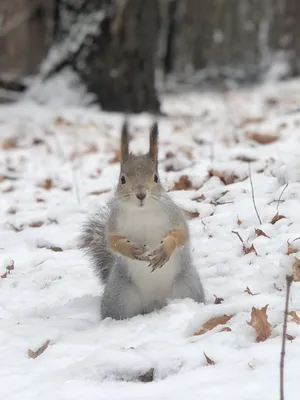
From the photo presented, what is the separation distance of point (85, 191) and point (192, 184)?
808 millimetres

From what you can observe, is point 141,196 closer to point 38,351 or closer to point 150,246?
point 150,246

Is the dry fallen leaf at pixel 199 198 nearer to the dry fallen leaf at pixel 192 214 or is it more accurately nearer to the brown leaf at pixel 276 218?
the dry fallen leaf at pixel 192 214

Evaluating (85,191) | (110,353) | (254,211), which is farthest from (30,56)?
(110,353)

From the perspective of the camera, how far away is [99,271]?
300 cm

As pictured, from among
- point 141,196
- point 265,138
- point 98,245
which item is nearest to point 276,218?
point 98,245

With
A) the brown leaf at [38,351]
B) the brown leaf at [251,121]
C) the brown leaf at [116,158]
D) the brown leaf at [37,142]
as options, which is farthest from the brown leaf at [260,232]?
the brown leaf at [251,121]

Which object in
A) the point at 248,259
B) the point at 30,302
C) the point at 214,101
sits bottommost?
the point at 214,101

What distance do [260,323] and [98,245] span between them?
3.11ft

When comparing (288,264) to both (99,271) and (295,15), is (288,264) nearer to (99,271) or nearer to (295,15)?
(99,271)

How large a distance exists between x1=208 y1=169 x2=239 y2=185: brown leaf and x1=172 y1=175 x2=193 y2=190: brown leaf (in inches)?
5.9

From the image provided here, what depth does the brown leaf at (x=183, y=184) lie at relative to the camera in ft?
14.4

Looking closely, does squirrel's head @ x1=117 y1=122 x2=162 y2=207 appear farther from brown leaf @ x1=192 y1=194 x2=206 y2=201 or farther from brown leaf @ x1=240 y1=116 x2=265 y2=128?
brown leaf @ x1=240 y1=116 x2=265 y2=128

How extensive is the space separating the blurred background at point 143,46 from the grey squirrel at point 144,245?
5863mm

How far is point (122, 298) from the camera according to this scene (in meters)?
2.62
